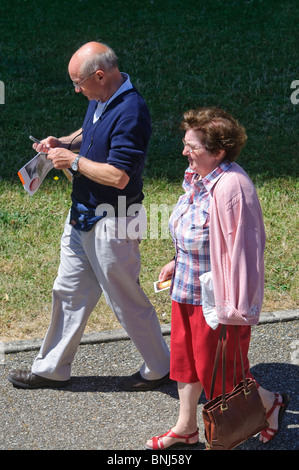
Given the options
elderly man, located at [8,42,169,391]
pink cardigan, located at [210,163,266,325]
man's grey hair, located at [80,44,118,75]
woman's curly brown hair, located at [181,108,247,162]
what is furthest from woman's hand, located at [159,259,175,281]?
man's grey hair, located at [80,44,118,75]

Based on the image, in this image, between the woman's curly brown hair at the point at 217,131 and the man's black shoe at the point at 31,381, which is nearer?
the woman's curly brown hair at the point at 217,131

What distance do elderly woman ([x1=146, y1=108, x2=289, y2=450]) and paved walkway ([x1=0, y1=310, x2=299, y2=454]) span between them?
0.45 m

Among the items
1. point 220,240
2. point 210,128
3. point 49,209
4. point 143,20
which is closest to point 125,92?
point 210,128

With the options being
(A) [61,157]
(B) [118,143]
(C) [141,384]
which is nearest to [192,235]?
(B) [118,143]

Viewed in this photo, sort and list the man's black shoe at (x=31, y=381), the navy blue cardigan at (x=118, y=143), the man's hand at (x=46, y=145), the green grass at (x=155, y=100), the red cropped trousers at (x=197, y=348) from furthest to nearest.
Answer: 1. the green grass at (x=155, y=100)
2. the man's black shoe at (x=31, y=381)
3. the man's hand at (x=46, y=145)
4. the navy blue cardigan at (x=118, y=143)
5. the red cropped trousers at (x=197, y=348)

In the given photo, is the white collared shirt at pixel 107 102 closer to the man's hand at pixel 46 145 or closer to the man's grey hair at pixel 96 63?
the man's grey hair at pixel 96 63

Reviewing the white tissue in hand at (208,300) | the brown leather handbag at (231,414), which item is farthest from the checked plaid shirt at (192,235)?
the brown leather handbag at (231,414)

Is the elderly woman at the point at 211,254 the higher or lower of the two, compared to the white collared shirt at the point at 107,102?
lower

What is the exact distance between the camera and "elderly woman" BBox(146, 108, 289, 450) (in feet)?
12.1

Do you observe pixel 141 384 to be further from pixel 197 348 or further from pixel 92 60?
pixel 92 60

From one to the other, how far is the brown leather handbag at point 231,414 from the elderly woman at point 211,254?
0.10m

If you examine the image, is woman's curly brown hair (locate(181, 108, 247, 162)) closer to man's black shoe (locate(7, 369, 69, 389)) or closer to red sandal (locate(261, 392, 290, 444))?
red sandal (locate(261, 392, 290, 444))

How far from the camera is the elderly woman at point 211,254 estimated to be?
369cm

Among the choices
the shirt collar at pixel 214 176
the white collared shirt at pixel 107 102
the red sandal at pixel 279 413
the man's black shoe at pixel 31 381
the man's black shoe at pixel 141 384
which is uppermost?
the white collared shirt at pixel 107 102
